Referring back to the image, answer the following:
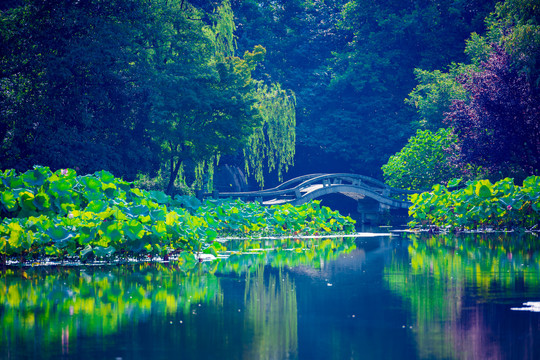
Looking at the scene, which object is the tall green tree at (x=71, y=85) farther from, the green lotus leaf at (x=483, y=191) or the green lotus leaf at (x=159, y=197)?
the green lotus leaf at (x=483, y=191)

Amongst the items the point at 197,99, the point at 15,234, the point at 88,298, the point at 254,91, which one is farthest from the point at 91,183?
the point at 254,91

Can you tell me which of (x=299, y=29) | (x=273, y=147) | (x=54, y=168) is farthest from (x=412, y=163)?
(x=54, y=168)

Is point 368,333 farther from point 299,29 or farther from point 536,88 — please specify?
point 299,29

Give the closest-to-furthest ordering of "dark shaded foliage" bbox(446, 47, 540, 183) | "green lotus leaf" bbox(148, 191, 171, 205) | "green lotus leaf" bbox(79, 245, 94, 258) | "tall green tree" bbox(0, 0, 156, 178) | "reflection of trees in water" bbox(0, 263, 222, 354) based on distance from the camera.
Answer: "reflection of trees in water" bbox(0, 263, 222, 354)
"green lotus leaf" bbox(79, 245, 94, 258)
"green lotus leaf" bbox(148, 191, 171, 205)
"tall green tree" bbox(0, 0, 156, 178)
"dark shaded foliage" bbox(446, 47, 540, 183)

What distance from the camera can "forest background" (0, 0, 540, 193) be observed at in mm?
19391

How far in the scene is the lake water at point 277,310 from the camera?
5523 millimetres

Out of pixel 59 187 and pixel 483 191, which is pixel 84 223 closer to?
pixel 59 187

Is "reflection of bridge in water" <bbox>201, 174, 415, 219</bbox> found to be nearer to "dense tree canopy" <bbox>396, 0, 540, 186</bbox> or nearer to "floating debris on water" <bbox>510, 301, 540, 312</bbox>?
"dense tree canopy" <bbox>396, 0, 540, 186</bbox>

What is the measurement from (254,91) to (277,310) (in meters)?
21.5

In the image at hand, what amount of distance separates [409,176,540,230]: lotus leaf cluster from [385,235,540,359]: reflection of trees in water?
4.37 m

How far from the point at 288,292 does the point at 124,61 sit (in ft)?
45.0

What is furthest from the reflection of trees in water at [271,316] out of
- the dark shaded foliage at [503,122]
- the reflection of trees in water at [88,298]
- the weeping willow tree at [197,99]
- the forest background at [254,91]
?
the dark shaded foliage at [503,122]

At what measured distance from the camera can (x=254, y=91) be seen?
2836 centimetres

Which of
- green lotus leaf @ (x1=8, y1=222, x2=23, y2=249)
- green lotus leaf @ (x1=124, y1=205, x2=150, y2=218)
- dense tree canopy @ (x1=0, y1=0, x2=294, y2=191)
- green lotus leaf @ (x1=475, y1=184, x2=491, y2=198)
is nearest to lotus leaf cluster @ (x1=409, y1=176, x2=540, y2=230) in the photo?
green lotus leaf @ (x1=475, y1=184, x2=491, y2=198)
